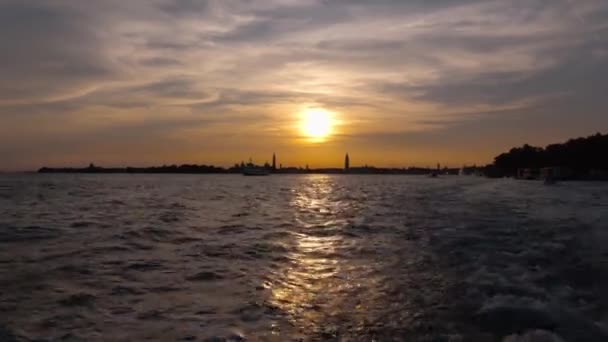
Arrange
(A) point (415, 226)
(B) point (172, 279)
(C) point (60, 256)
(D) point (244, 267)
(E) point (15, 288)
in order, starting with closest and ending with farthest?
(E) point (15, 288) → (B) point (172, 279) → (D) point (244, 267) → (C) point (60, 256) → (A) point (415, 226)

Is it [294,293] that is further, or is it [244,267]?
[244,267]

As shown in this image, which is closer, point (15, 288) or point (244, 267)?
point (15, 288)

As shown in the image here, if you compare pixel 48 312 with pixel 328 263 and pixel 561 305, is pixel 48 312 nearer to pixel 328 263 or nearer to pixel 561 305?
pixel 328 263

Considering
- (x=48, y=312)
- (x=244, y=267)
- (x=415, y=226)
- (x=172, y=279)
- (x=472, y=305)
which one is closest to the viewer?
(x=48, y=312)

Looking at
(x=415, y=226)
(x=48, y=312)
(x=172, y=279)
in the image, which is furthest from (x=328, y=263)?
(x=415, y=226)

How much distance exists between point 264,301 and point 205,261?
4.69m

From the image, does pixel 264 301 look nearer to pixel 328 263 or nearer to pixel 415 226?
pixel 328 263

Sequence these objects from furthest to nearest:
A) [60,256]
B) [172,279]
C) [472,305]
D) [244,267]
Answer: [60,256] → [244,267] → [172,279] → [472,305]

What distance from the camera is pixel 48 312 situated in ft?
28.0

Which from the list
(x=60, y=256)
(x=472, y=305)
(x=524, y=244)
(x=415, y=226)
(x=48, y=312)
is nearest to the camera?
(x=48, y=312)

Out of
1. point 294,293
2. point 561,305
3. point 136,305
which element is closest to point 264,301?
point 294,293

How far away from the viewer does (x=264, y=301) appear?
959 cm

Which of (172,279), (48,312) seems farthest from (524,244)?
(48,312)

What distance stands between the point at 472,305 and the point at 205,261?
7.42 metres
